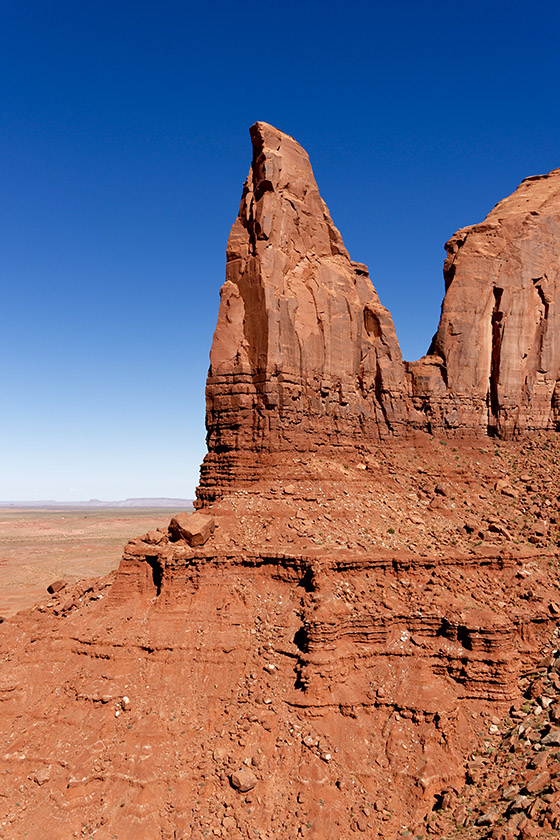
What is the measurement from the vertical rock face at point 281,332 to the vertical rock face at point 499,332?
8.09m

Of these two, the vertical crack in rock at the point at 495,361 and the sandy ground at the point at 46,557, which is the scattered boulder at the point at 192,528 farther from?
the vertical crack in rock at the point at 495,361

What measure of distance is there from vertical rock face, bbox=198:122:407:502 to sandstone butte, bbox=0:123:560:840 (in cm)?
14

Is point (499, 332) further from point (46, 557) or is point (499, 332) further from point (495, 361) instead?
point (46, 557)

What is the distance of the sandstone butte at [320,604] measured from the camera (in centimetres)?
2228

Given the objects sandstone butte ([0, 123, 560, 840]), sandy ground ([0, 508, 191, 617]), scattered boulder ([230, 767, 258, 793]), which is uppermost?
sandstone butte ([0, 123, 560, 840])

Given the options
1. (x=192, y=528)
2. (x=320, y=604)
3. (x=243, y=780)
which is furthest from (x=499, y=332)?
(x=243, y=780)

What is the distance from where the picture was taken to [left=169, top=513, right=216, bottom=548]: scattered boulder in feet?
96.0

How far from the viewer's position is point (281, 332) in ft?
115

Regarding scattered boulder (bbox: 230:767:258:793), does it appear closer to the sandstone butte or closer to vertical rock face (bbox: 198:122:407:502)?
the sandstone butte

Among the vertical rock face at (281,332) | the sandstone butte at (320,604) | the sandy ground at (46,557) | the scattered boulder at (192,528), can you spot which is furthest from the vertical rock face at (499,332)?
the sandy ground at (46,557)

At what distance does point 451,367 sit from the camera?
4453 cm

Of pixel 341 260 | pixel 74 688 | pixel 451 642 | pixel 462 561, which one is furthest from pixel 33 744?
pixel 341 260

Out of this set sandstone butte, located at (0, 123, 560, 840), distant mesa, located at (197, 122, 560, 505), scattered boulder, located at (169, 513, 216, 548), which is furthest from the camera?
distant mesa, located at (197, 122, 560, 505)

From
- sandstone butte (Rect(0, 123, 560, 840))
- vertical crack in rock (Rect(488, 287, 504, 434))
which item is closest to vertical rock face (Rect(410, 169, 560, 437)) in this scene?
vertical crack in rock (Rect(488, 287, 504, 434))
